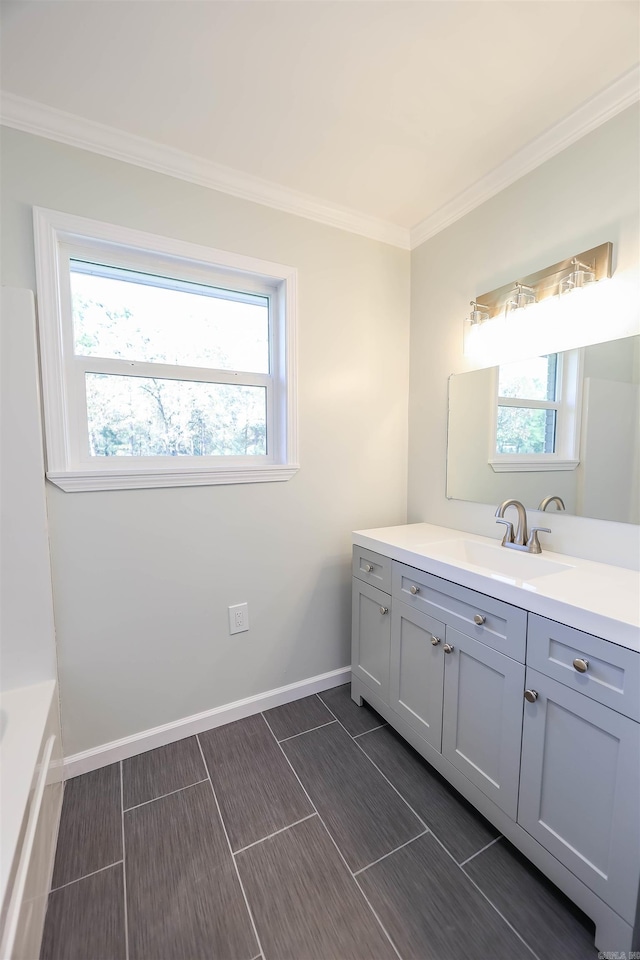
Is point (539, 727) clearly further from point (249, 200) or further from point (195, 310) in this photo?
point (249, 200)

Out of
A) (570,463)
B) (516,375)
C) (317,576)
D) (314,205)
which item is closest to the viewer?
(570,463)

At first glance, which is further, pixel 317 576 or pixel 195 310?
pixel 317 576

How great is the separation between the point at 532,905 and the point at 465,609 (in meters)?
0.79

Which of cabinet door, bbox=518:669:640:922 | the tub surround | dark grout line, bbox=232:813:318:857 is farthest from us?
dark grout line, bbox=232:813:318:857

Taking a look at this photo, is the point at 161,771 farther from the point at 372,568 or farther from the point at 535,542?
the point at 535,542

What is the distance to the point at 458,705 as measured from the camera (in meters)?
1.37

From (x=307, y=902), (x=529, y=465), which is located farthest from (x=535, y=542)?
(x=307, y=902)

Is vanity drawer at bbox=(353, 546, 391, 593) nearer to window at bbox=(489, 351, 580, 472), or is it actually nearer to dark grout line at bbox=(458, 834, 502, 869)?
window at bbox=(489, 351, 580, 472)

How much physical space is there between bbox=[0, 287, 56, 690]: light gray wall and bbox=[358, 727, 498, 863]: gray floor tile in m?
1.34

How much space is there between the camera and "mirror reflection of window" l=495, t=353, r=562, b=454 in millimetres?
1552

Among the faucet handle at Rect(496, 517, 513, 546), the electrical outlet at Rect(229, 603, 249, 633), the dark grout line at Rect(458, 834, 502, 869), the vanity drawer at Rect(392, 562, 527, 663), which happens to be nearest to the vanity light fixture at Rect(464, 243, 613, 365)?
the faucet handle at Rect(496, 517, 513, 546)

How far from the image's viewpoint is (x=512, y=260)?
1668 mm

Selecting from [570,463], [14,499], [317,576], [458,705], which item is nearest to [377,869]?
[458,705]

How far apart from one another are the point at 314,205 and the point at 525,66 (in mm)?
925
